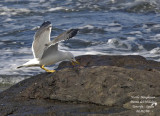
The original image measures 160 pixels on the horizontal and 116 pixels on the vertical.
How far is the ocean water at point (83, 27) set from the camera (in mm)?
11466

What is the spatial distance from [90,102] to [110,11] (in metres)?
12.7

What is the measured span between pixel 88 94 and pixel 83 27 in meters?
9.83

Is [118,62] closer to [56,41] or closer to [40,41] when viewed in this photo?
[56,41]

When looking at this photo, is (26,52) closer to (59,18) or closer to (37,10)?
(59,18)

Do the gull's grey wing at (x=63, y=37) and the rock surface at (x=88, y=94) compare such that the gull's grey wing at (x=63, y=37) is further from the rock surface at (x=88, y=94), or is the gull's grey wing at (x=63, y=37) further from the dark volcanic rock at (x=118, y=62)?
the rock surface at (x=88, y=94)

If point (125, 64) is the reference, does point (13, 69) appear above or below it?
below

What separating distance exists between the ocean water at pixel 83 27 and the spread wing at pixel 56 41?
2.68m

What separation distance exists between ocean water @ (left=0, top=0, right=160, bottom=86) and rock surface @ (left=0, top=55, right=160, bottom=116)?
12.9 ft

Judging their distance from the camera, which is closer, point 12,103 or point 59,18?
point 12,103

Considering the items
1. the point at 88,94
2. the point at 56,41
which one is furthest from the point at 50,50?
the point at 88,94

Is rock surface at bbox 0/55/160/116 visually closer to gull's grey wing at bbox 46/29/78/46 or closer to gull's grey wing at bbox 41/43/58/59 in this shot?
gull's grey wing at bbox 46/29/78/46

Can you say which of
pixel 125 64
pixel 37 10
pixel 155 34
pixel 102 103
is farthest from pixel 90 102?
Result: pixel 37 10

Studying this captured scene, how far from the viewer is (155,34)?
1341 centimetres

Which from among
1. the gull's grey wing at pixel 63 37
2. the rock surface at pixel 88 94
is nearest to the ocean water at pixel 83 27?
the gull's grey wing at pixel 63 37
